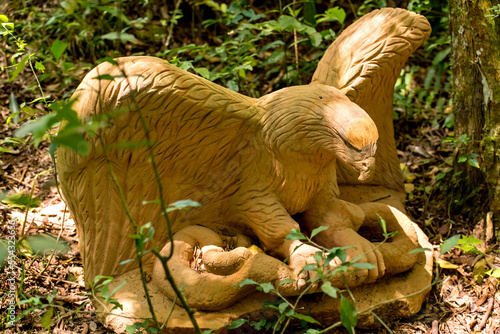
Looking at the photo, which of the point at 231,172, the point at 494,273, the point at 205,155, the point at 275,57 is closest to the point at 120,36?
the point at 205,155

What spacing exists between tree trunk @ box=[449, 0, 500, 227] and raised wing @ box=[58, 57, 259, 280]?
1533 mm

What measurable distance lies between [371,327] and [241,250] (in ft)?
2.62

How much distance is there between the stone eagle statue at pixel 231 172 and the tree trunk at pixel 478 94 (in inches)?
19.6

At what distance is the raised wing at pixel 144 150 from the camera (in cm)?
241

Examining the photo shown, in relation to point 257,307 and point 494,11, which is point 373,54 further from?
point 257,307

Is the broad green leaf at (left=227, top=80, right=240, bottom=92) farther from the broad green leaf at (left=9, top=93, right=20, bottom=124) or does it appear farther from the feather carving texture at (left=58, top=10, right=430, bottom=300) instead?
the broad green leaf at (left=9, top=93, right=20, bottom=124)

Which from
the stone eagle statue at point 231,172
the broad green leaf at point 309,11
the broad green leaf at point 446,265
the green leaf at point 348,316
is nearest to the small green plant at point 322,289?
the green leaf at point 348,316

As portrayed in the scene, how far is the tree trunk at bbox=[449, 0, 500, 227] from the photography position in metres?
3.24

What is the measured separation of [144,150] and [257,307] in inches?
35.3

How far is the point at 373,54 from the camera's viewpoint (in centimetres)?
291

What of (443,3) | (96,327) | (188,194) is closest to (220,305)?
(188,194)

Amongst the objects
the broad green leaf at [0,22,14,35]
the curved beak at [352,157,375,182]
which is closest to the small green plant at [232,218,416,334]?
the curved beak at [352,157,375,182]

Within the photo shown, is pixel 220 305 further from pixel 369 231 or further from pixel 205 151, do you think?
pixel 369 231

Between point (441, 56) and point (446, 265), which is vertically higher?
point (441, 56)
